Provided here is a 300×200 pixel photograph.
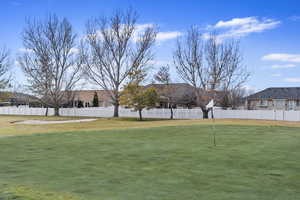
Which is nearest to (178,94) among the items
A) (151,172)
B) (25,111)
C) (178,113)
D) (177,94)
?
(177,94)

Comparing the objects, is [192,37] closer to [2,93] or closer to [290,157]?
[2,93]

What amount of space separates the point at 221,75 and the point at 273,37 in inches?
530

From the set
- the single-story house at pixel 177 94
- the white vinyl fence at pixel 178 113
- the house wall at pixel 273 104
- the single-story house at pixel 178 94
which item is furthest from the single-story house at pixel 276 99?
the white vinyl fence at pixel 178 113

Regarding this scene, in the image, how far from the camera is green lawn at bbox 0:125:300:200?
235 inches

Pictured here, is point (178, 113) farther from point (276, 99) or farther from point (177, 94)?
point (276, 99)

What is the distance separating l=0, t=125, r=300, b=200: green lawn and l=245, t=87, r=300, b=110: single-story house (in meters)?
42.4

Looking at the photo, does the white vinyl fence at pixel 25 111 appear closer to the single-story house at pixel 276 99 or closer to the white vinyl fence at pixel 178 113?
the white vinyl fence at pixel 178 113

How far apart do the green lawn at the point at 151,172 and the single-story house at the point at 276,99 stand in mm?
42411

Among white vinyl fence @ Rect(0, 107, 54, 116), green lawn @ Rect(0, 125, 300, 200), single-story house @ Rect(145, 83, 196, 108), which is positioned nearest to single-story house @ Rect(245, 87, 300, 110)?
single-story house @ Rect(145, 83, 196, 108)

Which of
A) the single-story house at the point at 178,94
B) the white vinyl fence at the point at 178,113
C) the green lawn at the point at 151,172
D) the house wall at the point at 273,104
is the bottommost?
the green lawn at the point at 151,172

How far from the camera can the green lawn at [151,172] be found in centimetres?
597

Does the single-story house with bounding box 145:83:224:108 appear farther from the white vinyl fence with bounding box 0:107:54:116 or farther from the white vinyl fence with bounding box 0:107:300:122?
the white vinyl fence with bounding box 0:107:54:116

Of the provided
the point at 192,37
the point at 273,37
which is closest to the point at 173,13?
the point at 273,37

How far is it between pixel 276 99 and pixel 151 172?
49.1 meters
